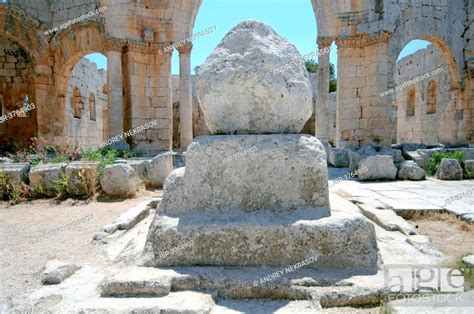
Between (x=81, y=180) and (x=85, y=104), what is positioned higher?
(x=85, y=104)

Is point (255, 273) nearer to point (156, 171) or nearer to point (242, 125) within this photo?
point (242, 125)

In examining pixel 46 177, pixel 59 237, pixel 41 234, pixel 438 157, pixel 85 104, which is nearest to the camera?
pixel 59 237

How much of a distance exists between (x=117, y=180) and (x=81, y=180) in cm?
68

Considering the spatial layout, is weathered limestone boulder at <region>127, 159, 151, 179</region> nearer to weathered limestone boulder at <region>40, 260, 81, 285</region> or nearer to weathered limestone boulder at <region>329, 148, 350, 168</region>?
weathered limestone boulder at <region>40, 260, 81, 285</region>

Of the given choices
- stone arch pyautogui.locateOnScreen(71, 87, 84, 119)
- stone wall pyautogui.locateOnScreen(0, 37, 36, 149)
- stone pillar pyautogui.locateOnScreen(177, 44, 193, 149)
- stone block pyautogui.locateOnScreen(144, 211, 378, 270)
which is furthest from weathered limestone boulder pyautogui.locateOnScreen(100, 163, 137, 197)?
stone arch pyautogui.locateOnScreen(71, 87, 84, 119)

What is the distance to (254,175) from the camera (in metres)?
2.63

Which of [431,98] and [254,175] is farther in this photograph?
[431,98]

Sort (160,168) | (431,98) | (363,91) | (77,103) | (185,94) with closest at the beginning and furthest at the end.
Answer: (160,168), (363,91), (185,94), (431,98), (77,103)

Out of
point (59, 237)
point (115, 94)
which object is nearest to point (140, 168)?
point (59, 237)

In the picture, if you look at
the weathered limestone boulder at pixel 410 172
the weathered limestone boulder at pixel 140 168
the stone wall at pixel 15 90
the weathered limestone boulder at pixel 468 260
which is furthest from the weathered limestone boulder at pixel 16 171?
the stone wall at pixel 15 90

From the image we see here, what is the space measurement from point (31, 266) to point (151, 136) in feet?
26.9

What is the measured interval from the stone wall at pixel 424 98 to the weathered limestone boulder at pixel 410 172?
7456 mm

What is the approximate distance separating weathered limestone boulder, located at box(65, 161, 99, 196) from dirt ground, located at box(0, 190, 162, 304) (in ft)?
0.80

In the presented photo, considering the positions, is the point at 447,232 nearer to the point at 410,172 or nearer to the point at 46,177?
the point at 410,172
